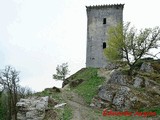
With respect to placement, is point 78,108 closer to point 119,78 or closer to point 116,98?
point 116,98

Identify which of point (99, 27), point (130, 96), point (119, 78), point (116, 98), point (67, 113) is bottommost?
point (67, 113)

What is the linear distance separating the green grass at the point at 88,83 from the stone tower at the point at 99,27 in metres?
2.37

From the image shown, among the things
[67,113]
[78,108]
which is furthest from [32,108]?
[78,108]

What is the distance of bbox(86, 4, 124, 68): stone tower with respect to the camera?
159 ft

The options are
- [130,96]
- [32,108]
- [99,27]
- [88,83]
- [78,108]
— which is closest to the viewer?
[32,108]

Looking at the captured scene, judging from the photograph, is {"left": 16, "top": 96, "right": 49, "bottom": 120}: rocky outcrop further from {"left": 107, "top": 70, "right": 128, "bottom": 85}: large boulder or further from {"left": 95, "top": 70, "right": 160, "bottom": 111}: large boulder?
{"left": 107, "top": 70, "right": 128, "bottom": 85}: large boulder

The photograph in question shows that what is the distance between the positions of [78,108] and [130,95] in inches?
196

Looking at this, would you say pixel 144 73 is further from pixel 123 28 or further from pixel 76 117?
pixel 76 117

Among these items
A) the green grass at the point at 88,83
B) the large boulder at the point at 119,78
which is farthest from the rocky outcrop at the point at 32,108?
the large boulder at the point at 119,78

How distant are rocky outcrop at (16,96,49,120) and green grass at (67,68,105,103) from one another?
17.8 ft

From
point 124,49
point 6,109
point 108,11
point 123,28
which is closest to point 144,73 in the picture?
point 124,49

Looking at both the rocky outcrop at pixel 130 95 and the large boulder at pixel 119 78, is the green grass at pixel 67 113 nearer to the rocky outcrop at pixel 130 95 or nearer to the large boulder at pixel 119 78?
the rocky outcrop at pixel 130 95

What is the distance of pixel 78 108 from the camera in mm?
29266

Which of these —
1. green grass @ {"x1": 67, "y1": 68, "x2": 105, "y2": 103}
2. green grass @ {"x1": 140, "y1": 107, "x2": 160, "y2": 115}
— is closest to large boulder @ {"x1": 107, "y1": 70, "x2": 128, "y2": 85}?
green grass @ {"x1": 67, "y1": 68, "x2": 105, "y2": 103}
